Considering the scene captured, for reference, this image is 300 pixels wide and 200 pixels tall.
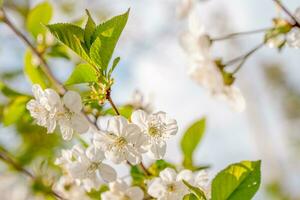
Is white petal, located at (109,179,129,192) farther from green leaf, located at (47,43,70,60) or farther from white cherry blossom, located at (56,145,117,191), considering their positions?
green leaf, located at (47,43,70,60)

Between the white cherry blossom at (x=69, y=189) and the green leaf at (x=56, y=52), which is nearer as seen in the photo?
the white cherry blossom at (x=69, y=189)

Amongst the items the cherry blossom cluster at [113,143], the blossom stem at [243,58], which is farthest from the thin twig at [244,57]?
the cherry blossom cluster at [113,143]

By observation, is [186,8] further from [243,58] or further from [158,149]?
[158,149]

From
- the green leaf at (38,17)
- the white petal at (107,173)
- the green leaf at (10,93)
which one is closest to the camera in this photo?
the white petal at (107,173)

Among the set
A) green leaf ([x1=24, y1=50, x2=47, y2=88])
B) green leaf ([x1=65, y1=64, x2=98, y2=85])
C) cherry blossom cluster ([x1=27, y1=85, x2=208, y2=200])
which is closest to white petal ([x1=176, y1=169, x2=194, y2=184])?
cherry blossom cluster ([x1=27, y1=85, x2=208, y2=200])

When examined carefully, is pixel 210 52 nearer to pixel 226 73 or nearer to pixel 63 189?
pixel 226 73

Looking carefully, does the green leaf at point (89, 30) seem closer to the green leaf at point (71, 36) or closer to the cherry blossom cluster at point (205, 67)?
the green leaf at point (71, 36)

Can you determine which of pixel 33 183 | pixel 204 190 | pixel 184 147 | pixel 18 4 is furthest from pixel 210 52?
pixel 18 4

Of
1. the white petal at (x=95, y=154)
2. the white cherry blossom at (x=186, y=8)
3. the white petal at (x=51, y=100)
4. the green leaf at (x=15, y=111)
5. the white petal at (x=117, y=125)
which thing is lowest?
the white petal at (x=95, y=154)
